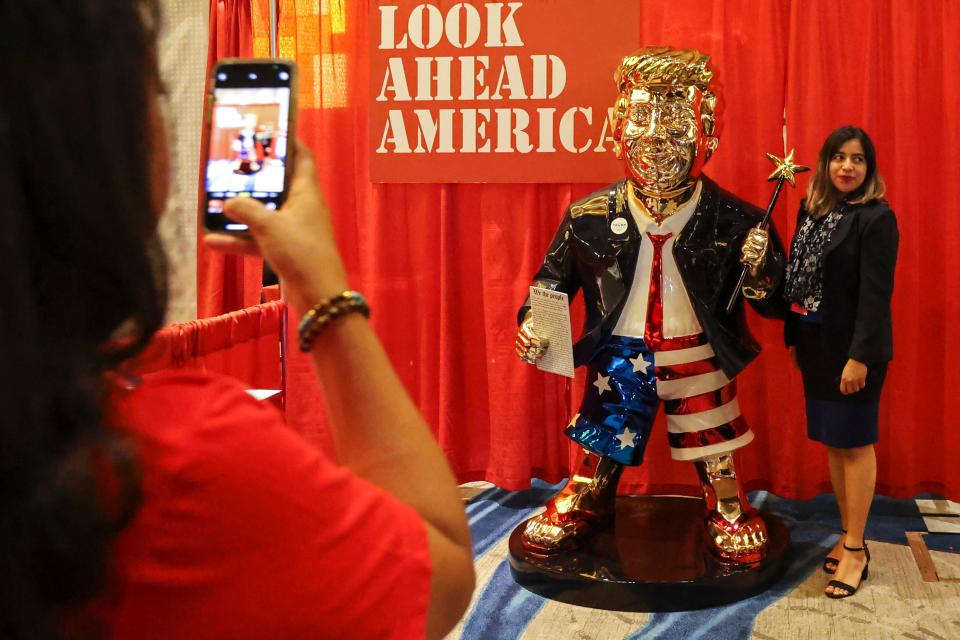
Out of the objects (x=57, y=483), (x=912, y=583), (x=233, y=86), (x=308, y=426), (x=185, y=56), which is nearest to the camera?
(x=57, y=483)

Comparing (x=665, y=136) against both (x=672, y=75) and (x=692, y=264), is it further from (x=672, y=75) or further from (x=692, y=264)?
(x=692, y=264)

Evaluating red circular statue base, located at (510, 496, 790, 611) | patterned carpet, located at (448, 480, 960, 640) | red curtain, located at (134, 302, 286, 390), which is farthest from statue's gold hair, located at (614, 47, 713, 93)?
patterned carpet, located at (448, 480, 960, 640)

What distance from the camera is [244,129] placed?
92 centimetres

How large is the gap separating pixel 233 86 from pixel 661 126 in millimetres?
1980

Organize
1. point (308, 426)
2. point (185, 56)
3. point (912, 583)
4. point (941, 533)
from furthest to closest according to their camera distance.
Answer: point (308, 426) → point (941, 533) → point (912, 583) → point (185, 56)

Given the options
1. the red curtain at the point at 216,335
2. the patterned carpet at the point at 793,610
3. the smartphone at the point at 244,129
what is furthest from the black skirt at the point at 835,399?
the smartphone at the point at 244,129

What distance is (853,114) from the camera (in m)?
3.25

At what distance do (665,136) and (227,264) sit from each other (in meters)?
1.97

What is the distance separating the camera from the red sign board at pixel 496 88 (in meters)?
3.35

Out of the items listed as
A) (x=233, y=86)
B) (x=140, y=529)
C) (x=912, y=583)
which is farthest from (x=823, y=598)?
(x=140, y=529)

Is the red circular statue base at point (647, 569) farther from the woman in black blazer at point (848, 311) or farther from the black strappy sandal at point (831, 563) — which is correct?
the woman in black blazer at point (848, 311)

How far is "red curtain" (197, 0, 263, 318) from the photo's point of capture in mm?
3664

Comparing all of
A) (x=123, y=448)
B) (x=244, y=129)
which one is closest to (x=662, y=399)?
(x=244, y=129)

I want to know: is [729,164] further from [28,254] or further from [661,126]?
[28,254]
